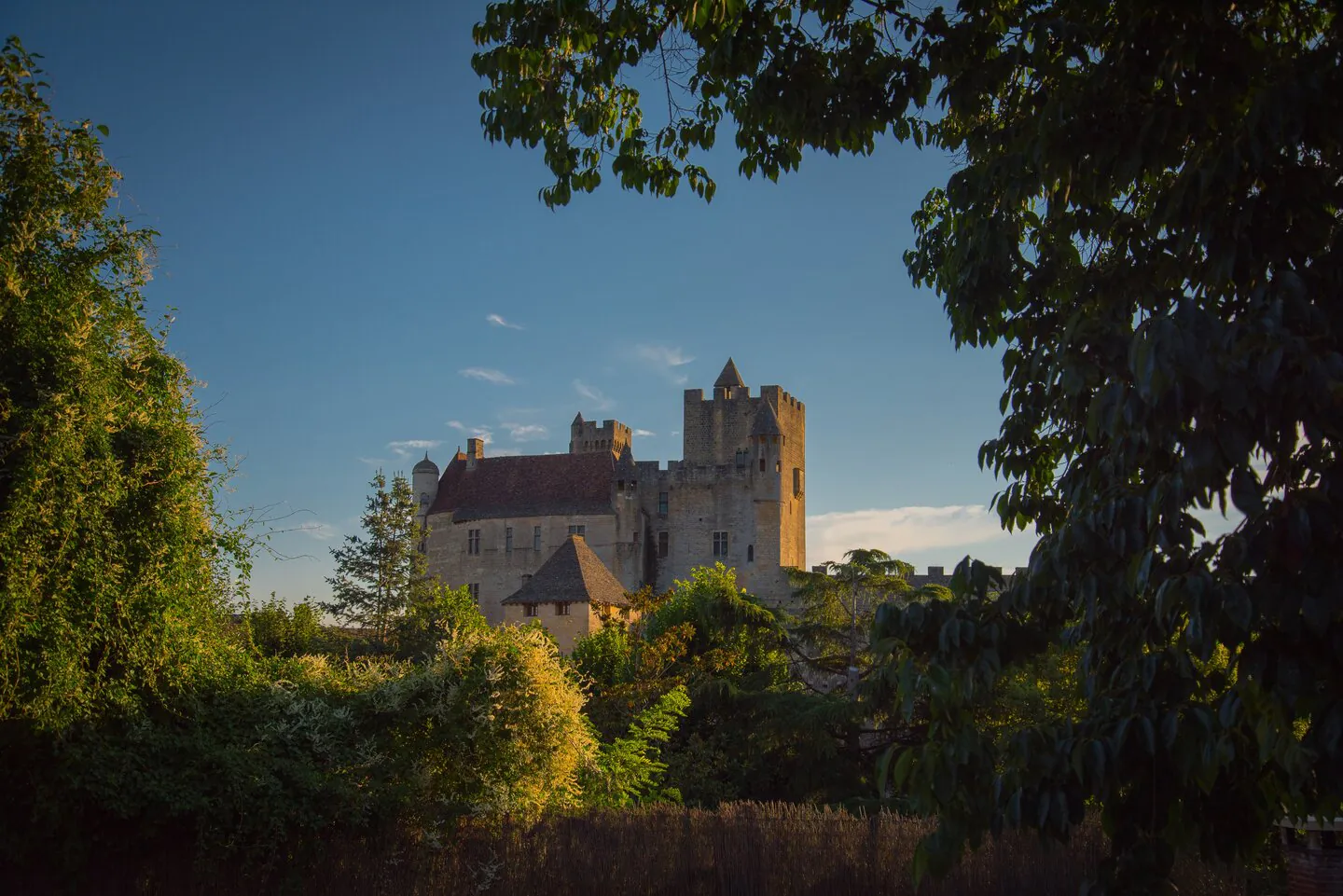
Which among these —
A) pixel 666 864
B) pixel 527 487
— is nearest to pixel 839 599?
pixel 666 864

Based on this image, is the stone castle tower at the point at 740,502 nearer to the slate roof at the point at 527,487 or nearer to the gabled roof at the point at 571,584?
the slate roof at the point at 527,487

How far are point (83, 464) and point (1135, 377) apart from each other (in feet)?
34.1

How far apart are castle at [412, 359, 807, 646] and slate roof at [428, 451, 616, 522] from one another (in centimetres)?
8

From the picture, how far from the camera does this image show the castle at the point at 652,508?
60250 millimetres

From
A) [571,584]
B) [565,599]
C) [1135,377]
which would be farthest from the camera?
[571,584]

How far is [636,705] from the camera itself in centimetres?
2342

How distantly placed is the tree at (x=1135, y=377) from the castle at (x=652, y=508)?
2051 inches

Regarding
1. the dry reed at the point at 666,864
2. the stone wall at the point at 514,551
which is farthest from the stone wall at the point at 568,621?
the dry reed at the point at 666,864

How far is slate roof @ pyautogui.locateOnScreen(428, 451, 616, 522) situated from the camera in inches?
2447

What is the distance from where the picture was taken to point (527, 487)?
209 ft

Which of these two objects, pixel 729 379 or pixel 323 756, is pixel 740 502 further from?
pixel 323 756

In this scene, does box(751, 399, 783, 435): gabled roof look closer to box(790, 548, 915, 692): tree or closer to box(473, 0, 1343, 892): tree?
box(790, 548, 915, 692): tree

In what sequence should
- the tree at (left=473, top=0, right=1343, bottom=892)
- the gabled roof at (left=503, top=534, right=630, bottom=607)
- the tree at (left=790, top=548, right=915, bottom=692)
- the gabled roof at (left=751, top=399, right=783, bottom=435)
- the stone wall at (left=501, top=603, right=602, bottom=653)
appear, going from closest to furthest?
the tree at (left=473, top=0, right=1343, bottom=892) → the tree at (left=790, top=548, right=915, bottom=692) → the stone wall at (left=501, top=603, right=602, bottom=653) → the gabled roof at (left=503, top=534, right=630, bottom=607) → the gabled roof at (left=751, top=399, right=783, bottom=435)

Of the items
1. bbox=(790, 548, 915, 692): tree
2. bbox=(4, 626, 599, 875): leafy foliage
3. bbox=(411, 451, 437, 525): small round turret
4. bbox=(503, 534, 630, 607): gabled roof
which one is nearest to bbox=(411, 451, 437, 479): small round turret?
bbox=(411, 451, 437, 525): small round turret
